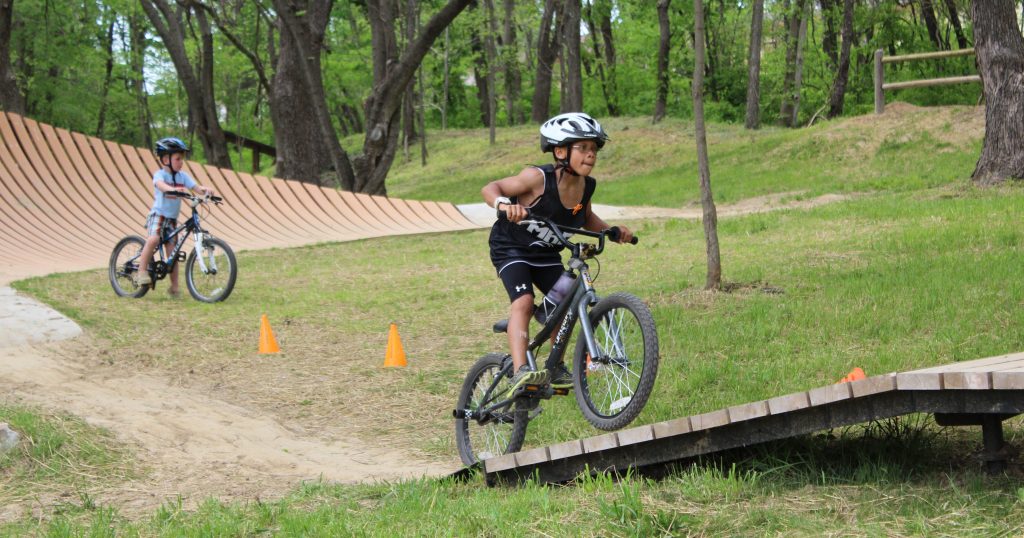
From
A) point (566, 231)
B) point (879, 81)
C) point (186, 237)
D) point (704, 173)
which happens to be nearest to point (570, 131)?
point (566, 231)

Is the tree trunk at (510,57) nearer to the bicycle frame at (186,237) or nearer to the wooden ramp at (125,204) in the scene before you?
the wooden ramp at (125,204)

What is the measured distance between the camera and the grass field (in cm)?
419

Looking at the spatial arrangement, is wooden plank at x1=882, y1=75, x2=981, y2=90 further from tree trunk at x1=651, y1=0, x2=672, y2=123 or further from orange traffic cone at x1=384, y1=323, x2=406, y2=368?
orange traffic cone at x1=384, y1=323, x2=406, y2=368

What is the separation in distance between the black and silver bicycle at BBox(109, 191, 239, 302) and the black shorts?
6.48m

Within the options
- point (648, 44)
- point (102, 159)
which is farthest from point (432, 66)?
point (102, 159)

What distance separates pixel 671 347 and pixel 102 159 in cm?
1442

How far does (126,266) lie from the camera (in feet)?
40.3

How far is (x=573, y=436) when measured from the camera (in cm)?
634

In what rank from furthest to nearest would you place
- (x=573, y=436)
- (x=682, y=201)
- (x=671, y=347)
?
(x=682, y=201)
(x=671, y=347)
(x=573, y=436)

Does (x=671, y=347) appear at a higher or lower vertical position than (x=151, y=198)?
lower

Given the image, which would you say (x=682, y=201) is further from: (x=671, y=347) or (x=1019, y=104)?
(x=671, y=347)

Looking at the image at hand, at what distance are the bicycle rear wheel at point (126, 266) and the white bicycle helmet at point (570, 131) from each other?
7.89 m

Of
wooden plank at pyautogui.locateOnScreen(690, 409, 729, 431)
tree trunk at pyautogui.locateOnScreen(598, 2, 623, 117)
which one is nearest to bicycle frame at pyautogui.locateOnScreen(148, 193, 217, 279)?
wooden plank at pyautogui.locateOnScreen(690, 409, 729, 431)

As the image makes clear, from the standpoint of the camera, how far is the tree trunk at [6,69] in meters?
22.5
